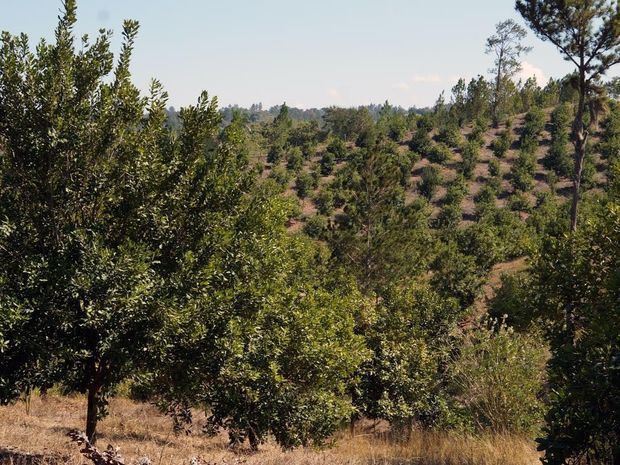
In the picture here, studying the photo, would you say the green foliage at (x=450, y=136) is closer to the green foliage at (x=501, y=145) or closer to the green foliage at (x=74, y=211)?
the green foliage at (x=501, y=145)

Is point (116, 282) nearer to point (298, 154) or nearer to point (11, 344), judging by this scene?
point (11, 344)

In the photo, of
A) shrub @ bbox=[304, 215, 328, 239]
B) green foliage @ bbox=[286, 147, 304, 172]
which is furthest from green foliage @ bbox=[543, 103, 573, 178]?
shrub @ bbox=[304, 215, 328, 239]

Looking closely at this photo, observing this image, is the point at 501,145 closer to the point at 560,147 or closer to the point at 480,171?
the point at 480,171

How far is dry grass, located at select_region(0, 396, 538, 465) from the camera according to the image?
9.95m

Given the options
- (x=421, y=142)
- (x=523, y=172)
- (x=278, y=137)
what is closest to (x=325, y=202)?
(x=421, y=142)

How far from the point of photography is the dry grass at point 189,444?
32.6 ft

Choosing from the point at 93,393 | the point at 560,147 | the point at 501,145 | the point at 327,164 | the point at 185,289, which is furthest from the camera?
the point at 327,164

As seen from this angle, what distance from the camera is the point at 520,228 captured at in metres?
56.9

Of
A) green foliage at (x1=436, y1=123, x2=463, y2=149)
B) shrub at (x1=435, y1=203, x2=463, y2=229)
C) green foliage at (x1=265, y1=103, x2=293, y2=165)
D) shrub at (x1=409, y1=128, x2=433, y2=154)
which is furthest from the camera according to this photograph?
green foliage at (x1=265, y1=103, x2=293, y2=165)

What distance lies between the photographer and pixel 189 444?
17.6 meters

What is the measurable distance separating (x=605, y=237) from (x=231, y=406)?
9.71m

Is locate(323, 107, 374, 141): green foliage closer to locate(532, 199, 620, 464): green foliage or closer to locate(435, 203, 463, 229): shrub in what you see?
locate(435, 203, 463, 229): shrub

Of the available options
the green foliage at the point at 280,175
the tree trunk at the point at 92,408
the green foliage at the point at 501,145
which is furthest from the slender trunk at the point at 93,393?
the green foliage at the point at 501,145

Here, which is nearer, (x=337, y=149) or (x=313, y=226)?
(x=313, y=226)
